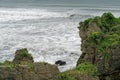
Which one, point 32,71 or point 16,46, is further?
Answer: point 16,46

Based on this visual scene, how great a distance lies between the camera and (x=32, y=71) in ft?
59.5

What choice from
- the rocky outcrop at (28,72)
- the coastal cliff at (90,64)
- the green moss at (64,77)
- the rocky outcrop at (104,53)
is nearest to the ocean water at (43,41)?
the coastal cliff at (90,64)

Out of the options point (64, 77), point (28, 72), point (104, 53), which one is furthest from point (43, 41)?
point (28, 72)

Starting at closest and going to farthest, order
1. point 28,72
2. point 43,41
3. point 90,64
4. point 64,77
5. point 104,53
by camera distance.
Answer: point 28,72, point 64,77, point 90,64, point 104,53, point 43,41

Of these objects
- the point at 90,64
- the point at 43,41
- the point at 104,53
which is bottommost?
the point at 90,64

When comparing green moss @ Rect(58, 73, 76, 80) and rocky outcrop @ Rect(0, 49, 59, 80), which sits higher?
rocky outcrop @ Rect(0, 49, 59, 80)

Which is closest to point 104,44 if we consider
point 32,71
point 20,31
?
point 32,71

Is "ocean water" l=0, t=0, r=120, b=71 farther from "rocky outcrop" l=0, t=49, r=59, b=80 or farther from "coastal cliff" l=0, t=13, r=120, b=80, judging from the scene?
"rocky outcrop" l=0, t=49, r=59, b=80

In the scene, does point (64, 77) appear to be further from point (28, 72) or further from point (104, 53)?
point (104, 53)

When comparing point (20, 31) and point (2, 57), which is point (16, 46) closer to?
point (2, 57)

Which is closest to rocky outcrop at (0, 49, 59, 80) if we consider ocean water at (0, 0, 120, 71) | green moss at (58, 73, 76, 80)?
green moss at (58, 73, 76, 80)

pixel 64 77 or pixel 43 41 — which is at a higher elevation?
pixel 43 41

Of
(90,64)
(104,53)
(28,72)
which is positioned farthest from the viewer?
(104,53)

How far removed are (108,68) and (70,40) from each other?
2934 centimetres
